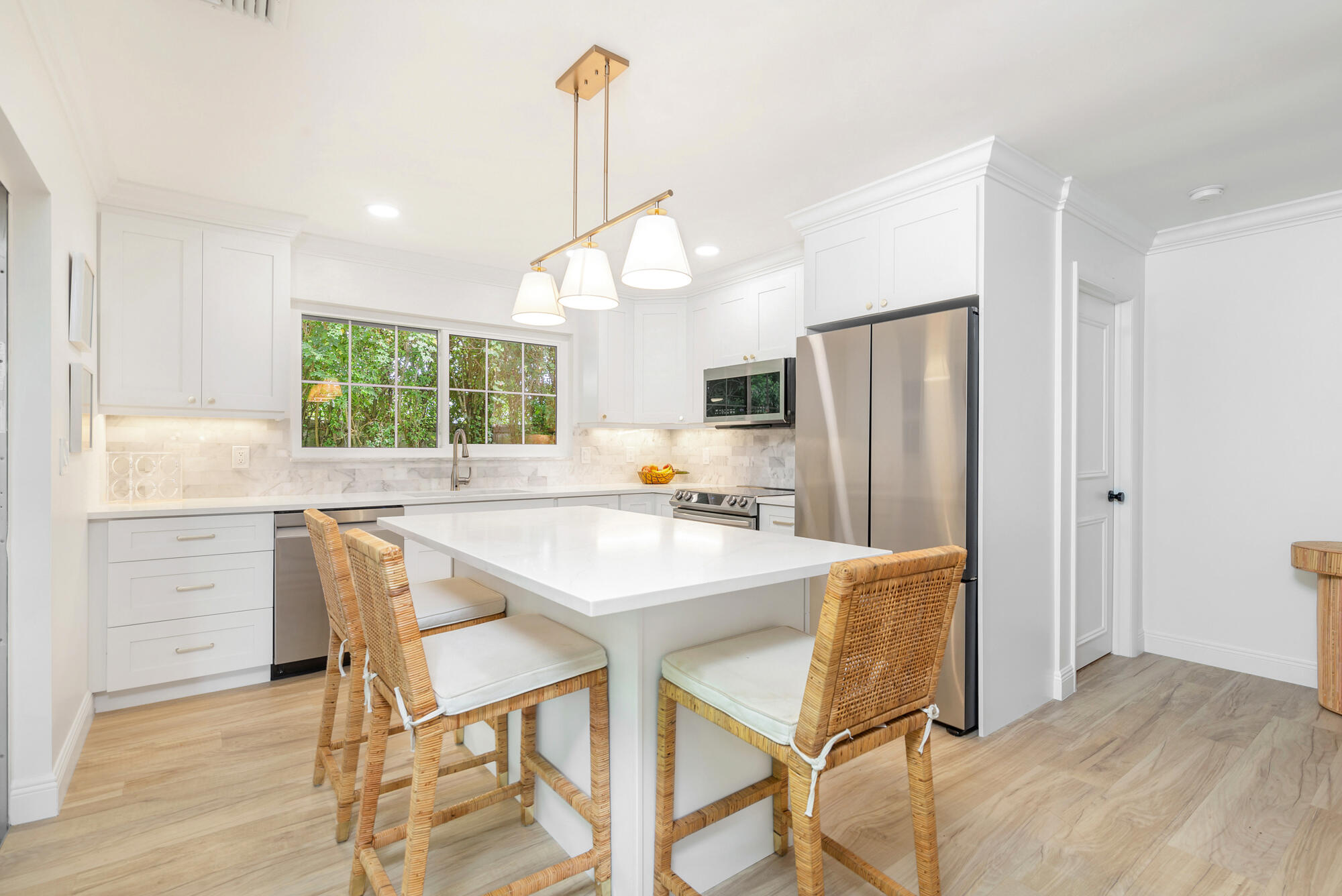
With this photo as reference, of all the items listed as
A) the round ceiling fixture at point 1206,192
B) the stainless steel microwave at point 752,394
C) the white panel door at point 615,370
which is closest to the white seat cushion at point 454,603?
the stainless steel microwave at point 752,394

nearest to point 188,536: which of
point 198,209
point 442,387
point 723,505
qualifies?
point 198,209

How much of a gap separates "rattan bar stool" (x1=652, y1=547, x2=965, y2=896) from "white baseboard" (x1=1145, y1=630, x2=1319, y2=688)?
9.57ft

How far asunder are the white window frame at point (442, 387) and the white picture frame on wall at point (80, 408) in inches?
39.0

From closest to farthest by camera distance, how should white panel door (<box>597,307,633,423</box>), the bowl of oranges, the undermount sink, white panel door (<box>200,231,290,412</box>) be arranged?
1. white panel door (<box>200,231,290,412</box>)
2. the undermount sink
3. white panel door (<box>597,307,633,423</box>)
4. the bowl of oranges

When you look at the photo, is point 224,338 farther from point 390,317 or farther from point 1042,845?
point 1042,845

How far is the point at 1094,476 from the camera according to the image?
11.2 feet

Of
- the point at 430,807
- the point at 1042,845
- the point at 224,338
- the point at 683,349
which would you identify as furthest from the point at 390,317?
the point at 1042,845

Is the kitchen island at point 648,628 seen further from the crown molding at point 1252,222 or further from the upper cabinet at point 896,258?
the crown molding at point 1252,222

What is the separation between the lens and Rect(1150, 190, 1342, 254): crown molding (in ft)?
10.1

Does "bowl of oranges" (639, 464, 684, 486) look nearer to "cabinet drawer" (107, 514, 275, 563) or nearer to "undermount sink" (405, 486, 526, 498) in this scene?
"undermount sink" (405, 486, 526, 498)

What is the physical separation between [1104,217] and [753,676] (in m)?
3.11

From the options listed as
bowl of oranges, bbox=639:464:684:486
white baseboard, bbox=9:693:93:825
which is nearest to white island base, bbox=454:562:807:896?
white baseboard, bbox=9:693:93:825

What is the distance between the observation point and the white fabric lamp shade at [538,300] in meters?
2.31

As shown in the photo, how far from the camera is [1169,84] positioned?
7.01 ft
